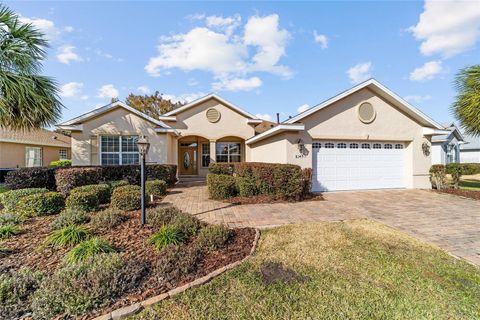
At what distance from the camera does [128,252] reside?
4.09 metres

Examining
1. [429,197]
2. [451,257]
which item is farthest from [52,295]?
[429,197]

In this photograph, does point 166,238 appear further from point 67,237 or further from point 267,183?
point 267,183

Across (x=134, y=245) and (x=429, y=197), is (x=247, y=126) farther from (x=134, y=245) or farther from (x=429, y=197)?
(x=134, y=245)

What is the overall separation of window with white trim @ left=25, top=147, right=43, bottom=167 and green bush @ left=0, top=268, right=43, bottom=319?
72.9 ft

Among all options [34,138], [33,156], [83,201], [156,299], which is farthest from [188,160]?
[156,299]

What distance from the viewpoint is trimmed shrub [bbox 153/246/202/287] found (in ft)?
11.0

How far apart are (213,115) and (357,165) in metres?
10.0

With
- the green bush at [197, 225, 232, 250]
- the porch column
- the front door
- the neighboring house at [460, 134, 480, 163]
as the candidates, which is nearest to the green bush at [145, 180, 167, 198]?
the green bush at [197, 225, 232, 250]

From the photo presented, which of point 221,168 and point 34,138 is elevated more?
point 34,138

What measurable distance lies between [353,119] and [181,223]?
9551mm

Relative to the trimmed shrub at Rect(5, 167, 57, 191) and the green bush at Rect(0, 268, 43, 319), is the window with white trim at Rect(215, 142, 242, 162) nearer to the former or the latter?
the trimmed shrub at Rect(5, 167, 57, 191)

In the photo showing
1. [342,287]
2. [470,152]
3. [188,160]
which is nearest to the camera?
[342,287]

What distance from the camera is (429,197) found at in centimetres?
940

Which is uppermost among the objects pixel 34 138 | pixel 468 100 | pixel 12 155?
pixel 468 100
